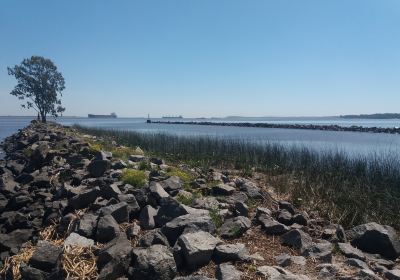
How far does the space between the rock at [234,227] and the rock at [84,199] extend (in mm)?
2587

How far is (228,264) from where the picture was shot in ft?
15.7

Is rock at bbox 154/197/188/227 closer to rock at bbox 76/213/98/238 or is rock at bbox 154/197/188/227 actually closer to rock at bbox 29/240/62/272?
rock at bbox 76/213/98/238

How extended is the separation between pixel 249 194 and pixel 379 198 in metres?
3.12

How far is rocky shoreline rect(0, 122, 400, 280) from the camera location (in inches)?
189

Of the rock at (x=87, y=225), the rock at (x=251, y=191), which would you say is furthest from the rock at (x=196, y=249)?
the rock at (x=251, y=191)

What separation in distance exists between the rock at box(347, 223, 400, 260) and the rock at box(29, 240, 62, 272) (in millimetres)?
4037

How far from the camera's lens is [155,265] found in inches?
183

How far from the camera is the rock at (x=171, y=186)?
7817 millimetres

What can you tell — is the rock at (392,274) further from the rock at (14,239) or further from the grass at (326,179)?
the rock at (14,239)

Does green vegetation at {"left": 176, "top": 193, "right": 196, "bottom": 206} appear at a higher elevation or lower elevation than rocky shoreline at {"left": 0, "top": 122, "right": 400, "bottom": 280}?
higher

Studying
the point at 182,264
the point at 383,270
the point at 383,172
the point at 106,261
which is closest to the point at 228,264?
the point at 182,264

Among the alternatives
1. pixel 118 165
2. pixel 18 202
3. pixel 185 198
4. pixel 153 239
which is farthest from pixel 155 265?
pixel 118 165

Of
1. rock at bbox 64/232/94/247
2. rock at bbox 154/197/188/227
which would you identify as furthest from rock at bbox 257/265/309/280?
rock at bbox 64/232/94/247

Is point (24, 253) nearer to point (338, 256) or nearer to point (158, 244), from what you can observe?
point (158, 244)
